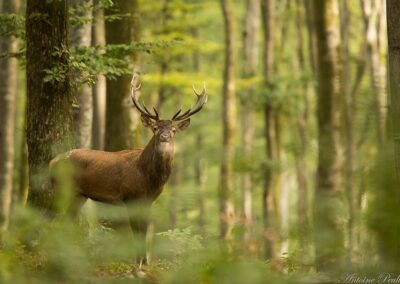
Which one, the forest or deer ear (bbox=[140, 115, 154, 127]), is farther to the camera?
deer ear (bbox=[140, 115, 154, 127])

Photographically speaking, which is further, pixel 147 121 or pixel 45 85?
pixel 147 121

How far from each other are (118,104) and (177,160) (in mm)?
7243

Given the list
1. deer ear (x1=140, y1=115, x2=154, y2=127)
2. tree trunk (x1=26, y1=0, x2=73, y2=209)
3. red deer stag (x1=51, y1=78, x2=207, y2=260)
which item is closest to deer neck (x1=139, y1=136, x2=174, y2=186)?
red deer stag (x1=51, y1=78, x2=207, y2=260)

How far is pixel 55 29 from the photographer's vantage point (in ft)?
27.2

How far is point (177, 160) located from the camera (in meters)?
5.12

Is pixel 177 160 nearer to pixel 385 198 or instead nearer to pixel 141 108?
pixel 385 198

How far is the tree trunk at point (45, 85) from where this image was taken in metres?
8.26

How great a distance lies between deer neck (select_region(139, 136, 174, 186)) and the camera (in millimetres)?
9086

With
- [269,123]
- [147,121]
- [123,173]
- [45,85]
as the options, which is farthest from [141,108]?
[269,123]

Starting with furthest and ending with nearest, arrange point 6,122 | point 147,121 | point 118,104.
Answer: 1. point 6,122
2. point 118,104
3. point 147,121

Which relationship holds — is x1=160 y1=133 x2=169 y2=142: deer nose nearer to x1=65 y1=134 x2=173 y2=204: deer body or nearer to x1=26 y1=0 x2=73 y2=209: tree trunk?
x1=65 y1=134 x2=173 y2=204: deer body

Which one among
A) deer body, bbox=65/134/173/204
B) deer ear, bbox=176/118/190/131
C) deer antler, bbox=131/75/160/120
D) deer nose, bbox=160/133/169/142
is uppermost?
deer antler, bbox=131/75/160/120

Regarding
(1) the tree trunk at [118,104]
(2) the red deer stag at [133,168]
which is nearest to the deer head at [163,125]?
(2) the red deer stag at [133,168]

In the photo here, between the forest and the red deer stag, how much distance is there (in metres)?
0.02
